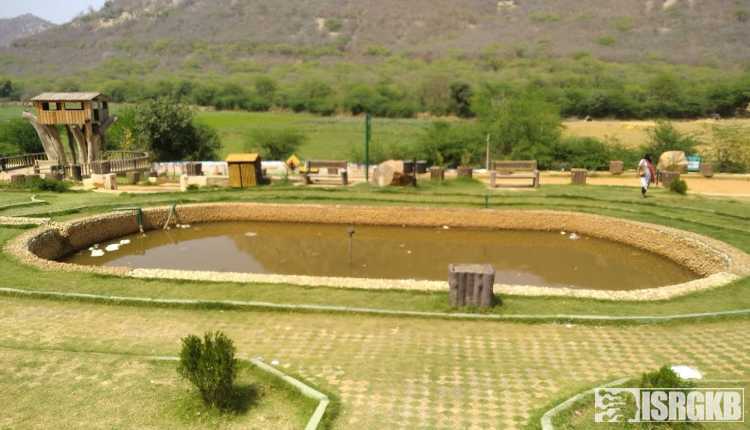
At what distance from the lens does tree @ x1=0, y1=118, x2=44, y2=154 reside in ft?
112

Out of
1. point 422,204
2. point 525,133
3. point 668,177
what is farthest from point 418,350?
point 525,133

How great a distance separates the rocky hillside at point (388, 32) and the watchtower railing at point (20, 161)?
99107 millimetres

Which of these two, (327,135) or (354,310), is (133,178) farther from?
(327,135)

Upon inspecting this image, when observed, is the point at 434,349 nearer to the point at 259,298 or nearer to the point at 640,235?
the point at 259,298

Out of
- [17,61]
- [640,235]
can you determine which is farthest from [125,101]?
[640,235]

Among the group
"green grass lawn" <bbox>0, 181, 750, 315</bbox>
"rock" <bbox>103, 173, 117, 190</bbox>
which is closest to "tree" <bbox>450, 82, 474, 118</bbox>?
"green grass lawn" <bbox>0, 181, 750, 315</bbox>

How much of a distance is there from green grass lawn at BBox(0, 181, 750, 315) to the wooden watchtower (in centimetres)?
546

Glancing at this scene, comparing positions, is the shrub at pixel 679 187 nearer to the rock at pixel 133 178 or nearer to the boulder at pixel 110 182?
the boulder at pixel 110 182

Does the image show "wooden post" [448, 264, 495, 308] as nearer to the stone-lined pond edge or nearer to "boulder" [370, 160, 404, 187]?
the stone-lined pond edge

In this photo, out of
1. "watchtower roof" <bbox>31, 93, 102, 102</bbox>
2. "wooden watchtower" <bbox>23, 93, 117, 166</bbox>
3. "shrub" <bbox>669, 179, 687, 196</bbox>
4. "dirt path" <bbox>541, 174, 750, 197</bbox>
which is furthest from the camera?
"wooden watchtower" <bbox>23, 93, 117, 166</bbox>

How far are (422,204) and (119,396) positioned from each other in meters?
14.6

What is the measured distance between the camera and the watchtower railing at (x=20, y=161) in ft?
98.3

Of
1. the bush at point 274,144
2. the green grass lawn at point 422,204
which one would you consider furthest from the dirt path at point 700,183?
the bush at point 274,144

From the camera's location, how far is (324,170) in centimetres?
2716
